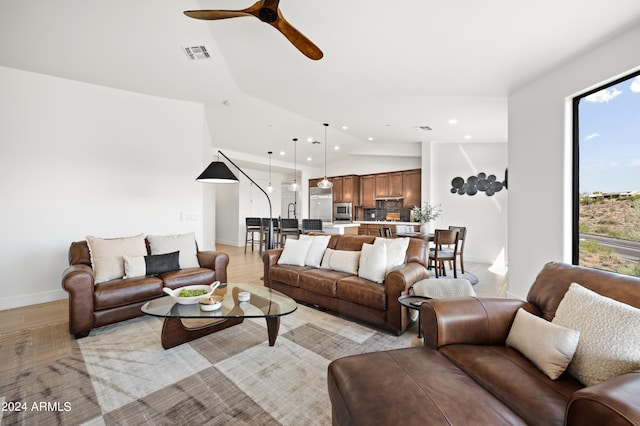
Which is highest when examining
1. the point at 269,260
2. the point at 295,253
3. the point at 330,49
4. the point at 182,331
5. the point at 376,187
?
the point at 330,49

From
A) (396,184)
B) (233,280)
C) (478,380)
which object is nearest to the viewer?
(478,380)

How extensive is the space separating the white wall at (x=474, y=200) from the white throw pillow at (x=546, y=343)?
520cm

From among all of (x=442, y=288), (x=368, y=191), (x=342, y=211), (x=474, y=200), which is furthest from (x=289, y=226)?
(x=442, y=288)

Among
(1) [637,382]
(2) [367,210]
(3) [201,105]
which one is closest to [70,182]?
(3) [201,105]

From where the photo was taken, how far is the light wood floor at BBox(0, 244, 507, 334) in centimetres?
289

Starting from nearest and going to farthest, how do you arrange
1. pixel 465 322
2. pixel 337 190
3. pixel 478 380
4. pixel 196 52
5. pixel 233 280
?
pixel 478 380, pixel 465 322, pixel 196 52, pixel 233 280, pixel 337 190

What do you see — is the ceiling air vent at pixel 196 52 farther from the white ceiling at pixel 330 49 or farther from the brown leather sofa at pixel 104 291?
the brown leather sofa at pixel 104 291

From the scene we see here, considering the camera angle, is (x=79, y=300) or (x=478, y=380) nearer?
(x=478, y=380)

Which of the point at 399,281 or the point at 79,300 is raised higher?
the point at 399,281

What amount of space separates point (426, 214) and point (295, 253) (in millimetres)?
4056

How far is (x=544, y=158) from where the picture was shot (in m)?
3.19

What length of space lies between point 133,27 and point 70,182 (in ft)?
7.33

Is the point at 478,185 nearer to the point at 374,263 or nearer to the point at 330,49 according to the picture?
the point at 374,263

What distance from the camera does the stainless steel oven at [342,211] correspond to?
29.4 feet
